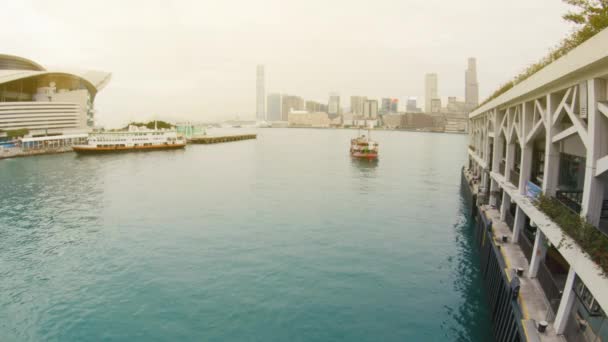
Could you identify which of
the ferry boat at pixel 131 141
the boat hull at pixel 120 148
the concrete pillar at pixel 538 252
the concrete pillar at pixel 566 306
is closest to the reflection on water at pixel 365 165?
the concrete pillar at pixel 538 252

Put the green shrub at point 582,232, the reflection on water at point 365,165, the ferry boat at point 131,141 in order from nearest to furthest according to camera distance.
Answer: the green shrub at point 582,232 < the reflection on water at point 365,165 < the ferry boat at point 131,141

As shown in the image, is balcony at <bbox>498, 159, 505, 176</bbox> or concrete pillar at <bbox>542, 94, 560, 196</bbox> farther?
balcony at <bbox>498, 159, 505, 176</bbox>

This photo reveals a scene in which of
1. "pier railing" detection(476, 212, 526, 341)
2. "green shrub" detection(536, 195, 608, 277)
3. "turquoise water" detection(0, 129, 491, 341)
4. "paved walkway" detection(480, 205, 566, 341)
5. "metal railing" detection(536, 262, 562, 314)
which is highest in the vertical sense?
"green shrub" detection(536, 195, 608, 277)

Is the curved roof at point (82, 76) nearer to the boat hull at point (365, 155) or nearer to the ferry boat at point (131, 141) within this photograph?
the ferry boat at point (131, 141)

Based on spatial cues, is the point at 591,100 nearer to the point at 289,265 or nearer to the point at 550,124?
the point at 550,124

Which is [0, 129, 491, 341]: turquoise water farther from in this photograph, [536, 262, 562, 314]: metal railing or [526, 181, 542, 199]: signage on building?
[526, 181, 542, 199]: signage on building

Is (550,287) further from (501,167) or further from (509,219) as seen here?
(501,167)

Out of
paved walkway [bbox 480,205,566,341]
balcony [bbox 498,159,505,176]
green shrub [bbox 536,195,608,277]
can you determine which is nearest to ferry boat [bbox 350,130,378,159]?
balcony [bbox 498,159,505,176]
